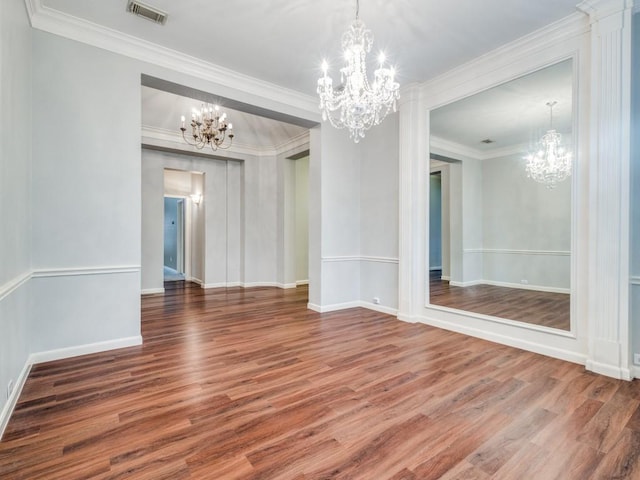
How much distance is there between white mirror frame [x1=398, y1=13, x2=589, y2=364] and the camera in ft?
9.61

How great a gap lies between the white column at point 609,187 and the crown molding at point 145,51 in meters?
3.42

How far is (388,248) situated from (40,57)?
4604 millimetres

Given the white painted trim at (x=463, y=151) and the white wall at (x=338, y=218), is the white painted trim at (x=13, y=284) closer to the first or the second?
the white wall at (x=338, y=218)

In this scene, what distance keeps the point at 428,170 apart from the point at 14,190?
4.35m

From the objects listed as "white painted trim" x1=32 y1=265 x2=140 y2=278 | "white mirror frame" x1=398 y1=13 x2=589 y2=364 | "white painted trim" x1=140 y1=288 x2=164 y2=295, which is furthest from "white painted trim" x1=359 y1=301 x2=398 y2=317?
"white painted trim" x1=140 y1=288 x2=164 y2=295

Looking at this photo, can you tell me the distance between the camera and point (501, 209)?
150 inches

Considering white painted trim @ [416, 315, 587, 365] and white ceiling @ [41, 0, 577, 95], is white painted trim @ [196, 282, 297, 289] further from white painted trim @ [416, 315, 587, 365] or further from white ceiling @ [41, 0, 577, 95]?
white ceiling @ [41, 0, 577, 95]

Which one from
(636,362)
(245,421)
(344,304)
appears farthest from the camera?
(344,304)

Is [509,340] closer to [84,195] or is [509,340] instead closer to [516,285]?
[516,285]

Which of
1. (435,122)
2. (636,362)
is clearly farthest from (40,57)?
(636,362)

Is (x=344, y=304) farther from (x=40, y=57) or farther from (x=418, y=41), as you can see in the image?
(x=40, y=57)

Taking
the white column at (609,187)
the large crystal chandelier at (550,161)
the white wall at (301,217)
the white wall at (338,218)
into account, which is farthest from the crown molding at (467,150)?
the white wall at (301,217)

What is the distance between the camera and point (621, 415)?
2.07m

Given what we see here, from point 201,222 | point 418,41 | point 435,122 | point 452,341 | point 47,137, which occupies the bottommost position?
point 452,341
